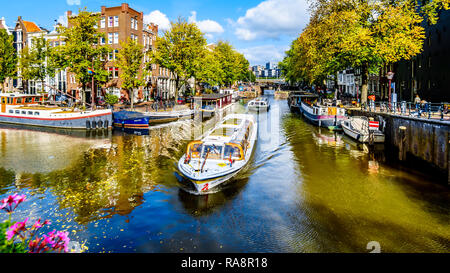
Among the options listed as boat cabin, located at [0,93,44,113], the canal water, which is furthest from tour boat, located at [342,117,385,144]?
boat cabin, located at [0,93,44,113]

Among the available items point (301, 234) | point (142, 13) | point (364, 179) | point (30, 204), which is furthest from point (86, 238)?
point (142, 13)

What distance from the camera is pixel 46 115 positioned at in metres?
40.0

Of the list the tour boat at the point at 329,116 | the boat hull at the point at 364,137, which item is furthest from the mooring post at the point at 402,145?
the tour boat at the point at 329,116

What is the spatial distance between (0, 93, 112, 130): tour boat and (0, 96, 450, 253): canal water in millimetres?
11684

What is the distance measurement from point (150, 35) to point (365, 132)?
52223 millimetres

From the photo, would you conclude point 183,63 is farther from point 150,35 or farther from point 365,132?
point 365,132

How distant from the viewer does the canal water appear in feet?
39.1

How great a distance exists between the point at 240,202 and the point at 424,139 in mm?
15768

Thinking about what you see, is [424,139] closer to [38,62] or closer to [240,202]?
[240,202]

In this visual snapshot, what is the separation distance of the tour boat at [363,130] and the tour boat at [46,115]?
3010cm

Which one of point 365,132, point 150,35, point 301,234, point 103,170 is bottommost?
point 301,234

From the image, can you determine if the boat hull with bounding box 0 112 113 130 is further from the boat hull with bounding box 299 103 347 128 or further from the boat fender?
the boat hull with bounding box 299 103 347 128

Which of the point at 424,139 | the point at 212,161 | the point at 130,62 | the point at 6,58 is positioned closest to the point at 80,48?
the point at 130,62
